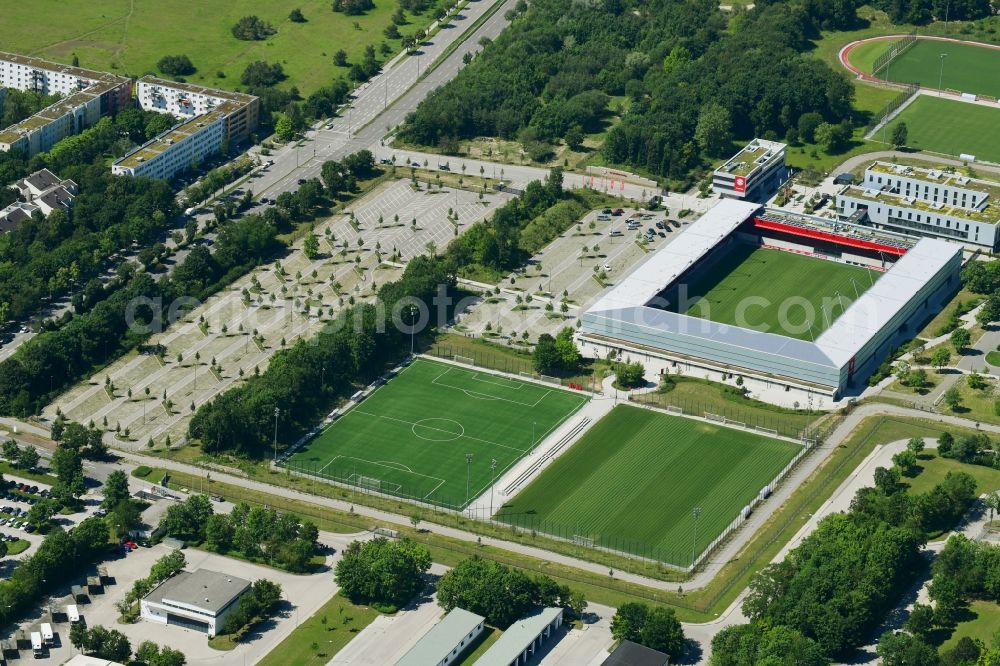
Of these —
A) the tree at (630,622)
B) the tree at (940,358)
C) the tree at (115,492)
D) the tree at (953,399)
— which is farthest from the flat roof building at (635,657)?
the tree at (940,358)

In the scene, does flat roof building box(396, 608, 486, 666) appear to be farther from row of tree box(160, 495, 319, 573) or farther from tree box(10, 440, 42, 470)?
tree box(10, 440, 42, 470)

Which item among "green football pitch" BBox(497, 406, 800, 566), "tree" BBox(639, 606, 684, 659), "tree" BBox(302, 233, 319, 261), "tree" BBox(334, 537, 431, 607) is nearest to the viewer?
"tree" BBox(639, 606, 684, 659)

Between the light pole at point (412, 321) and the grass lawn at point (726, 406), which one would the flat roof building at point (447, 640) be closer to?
the grass lawn at point (726, 406)

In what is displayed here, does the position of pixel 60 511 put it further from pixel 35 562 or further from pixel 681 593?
pixel 681 593

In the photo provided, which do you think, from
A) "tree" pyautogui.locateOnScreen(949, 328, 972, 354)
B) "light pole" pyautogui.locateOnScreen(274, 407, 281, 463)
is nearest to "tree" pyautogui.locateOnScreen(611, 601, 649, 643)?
"light pole" pyautogui.locateOnScreen(274, 407, 281, 463)

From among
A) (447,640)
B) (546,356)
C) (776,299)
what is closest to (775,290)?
(776,299)
